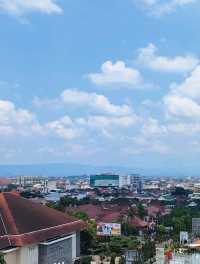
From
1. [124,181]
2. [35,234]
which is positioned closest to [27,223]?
[35,234]

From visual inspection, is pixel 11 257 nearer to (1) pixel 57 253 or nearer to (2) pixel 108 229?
(1) pixel 57 253

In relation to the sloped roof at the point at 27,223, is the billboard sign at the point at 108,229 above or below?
below

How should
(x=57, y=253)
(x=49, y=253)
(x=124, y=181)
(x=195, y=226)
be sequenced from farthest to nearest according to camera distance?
(x=124, y=181) < (x=195, y=226) < (x=57, y=253) < (x=49, y=253)

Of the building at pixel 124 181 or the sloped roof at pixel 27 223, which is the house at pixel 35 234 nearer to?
the sloped roof at pixel 27 223

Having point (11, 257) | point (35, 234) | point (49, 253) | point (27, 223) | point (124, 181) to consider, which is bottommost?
point (49, 253)

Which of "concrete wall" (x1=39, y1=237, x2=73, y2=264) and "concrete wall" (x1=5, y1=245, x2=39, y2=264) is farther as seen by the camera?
"concrete wall" (x1=39, y1=237, x2=73, y2=264)

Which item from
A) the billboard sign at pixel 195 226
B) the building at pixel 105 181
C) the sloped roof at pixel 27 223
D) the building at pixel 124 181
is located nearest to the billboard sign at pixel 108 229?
the billboard sign at pixel 195 226

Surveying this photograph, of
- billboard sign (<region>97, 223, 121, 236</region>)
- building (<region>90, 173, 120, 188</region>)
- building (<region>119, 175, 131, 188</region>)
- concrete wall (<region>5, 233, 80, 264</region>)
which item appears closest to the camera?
concrete wall (<region>5, 233, 80, 264</region>)

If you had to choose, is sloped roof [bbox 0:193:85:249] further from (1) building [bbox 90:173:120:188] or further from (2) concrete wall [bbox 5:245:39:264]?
(1) building [bbox 90:173:120:188]

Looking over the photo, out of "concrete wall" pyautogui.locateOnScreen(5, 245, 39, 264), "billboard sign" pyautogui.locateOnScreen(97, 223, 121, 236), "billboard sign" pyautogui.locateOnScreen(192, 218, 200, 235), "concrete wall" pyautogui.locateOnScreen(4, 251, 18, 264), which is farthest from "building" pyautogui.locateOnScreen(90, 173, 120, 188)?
"concrete wall" pyautogui.locateOnScreen(4, 251, 18, 264)
